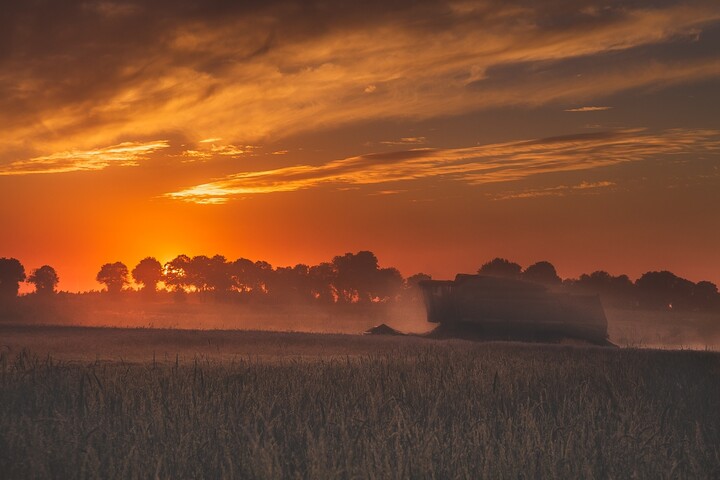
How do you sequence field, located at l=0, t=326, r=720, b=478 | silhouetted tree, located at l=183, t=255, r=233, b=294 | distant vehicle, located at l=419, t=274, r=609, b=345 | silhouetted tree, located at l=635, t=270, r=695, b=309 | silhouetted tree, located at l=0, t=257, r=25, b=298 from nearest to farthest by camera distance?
field, located at l=0, t=326, r=720, b=478, distant vehicle, located at l=419, t=274, r=609, b=345, silhouetted tree, located at l=0, t=257, r=25, b=298, silhouetted tree, located at l=635, t=270, r=695, b=309, silhouetted tree, located at l=183, t=255, r=233, b=294

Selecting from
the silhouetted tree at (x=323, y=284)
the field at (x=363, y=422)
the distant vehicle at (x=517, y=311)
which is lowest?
the field at (x=363, y=422)

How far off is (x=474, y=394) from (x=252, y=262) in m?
108

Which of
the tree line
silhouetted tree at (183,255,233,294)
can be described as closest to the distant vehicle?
the tree line

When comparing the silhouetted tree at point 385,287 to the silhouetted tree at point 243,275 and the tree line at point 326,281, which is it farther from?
the silhouetted tree at point 243,275

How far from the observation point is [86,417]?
10023 mm

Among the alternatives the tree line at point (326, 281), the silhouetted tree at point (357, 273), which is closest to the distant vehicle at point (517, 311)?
the tree line at point (326, 281)

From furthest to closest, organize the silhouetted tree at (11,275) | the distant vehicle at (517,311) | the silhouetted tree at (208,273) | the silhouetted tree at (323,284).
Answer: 1. the silhouetted tree at (208,273)
2. the silhouetted tree at (323,284)
3. the silhouetted tree at (11,275)
4. the distant vehicle at (517,311)

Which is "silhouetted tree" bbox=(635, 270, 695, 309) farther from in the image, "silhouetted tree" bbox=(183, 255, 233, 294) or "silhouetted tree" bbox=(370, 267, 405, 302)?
"silhouetted tree" bbox=(183, 255, 233, 294)

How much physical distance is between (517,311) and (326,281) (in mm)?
70336

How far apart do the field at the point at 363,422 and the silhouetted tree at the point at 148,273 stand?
102 m

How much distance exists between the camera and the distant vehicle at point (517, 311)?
124ft

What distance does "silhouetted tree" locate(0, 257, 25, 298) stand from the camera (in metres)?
88.1

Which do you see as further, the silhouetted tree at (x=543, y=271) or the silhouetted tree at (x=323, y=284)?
the silhouetted tree at (x=323, y=284)

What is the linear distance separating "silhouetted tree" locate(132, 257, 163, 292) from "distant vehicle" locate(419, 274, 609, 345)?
8649 centimetres
